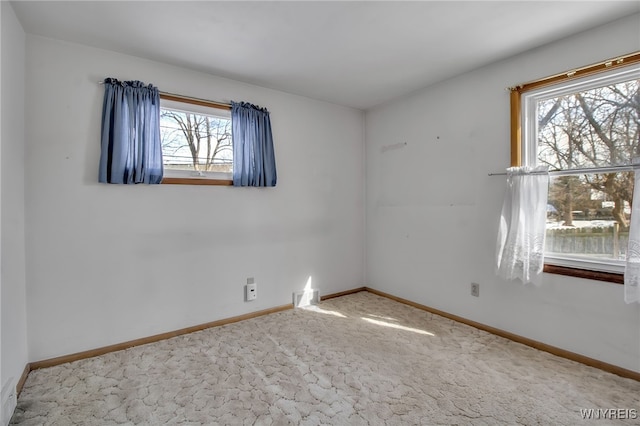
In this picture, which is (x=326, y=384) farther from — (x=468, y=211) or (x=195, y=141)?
(x=195, y=141)

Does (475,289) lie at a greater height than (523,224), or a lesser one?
lesser


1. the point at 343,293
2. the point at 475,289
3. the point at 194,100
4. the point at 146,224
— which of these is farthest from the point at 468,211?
the point at 146,224

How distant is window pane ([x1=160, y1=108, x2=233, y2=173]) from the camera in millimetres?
2639

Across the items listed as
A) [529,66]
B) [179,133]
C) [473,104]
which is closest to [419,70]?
[473,104]

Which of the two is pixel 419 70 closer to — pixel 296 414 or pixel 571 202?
Result: pixel 571 202

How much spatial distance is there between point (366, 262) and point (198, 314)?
2.12 m

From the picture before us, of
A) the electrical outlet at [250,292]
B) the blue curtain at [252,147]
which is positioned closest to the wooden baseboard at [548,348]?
the electrical outlet at [250,292]

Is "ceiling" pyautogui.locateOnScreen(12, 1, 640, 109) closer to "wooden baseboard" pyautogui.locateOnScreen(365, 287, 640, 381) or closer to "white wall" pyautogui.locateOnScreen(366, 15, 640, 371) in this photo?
"white wall" pyautogui.locateOnScreen(366, 15, 640, 371)

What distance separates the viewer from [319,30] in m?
2.07

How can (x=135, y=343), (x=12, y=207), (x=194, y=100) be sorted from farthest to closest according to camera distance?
(x=194, y=100), (x=135, y=343), (x=12, y=207)

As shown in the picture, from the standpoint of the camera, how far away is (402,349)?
7.78 ft

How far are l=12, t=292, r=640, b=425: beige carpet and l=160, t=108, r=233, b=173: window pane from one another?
1.50 metres

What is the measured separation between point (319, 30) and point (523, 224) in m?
2.07

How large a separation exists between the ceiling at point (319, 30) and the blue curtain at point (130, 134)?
310 millimetres
